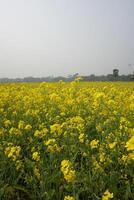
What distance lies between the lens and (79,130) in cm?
484

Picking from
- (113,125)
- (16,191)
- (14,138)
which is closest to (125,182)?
(16,191)

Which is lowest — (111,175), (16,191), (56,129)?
(16,191)

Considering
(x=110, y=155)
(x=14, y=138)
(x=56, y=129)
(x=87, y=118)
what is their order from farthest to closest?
(x=87, y=118) → (x=14, y=138) → (x=56, y=129) → (x=110, y=155)

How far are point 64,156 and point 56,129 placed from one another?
0.44 m

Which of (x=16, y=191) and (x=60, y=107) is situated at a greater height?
(x=60, y=107)

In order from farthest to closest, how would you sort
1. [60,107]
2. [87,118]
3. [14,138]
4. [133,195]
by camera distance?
[60,107] < [87,118] < [14,138] < [133,195]

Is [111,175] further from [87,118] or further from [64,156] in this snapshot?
[87,118]

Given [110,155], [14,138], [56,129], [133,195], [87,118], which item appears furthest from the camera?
[87,118]

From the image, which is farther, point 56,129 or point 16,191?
point 56,129

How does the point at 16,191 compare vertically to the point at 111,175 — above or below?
below

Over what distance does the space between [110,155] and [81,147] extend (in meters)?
0.60

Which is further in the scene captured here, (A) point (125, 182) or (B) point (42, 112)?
(B) point (42, 112)

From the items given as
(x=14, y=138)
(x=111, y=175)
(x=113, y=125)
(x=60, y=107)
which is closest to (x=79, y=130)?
(x=113, y=125)

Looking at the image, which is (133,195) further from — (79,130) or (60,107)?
(60,107)
